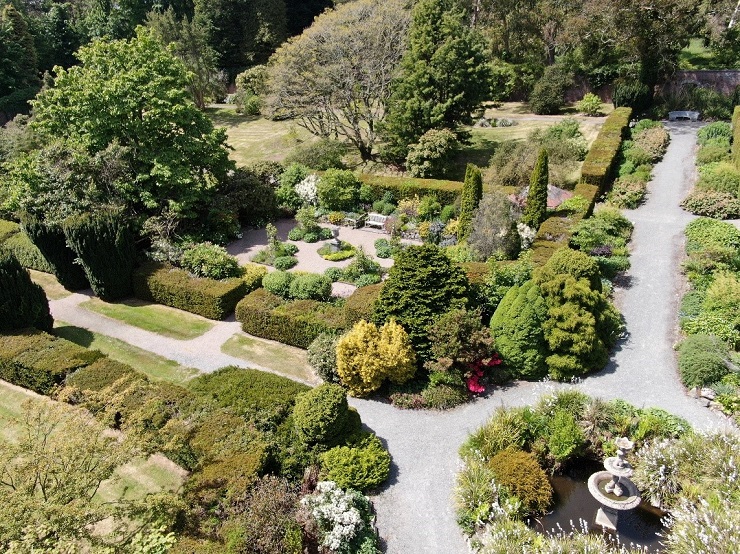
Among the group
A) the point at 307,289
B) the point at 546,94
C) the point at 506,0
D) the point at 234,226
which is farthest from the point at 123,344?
the point at 506,0

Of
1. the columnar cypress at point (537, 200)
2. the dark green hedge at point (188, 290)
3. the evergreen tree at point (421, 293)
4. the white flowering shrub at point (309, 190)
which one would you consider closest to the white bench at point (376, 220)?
the white flowering shrub at point (309, 190)

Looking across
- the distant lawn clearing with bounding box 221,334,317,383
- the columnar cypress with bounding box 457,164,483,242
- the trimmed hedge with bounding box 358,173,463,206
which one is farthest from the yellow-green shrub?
the trimmed hedge with bounding box 358,173,463,206

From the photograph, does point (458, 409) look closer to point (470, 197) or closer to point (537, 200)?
point (470, 197)

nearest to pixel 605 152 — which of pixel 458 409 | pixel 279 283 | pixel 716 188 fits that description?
pixel 716 188

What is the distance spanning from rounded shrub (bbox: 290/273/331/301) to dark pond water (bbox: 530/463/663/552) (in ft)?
32.8

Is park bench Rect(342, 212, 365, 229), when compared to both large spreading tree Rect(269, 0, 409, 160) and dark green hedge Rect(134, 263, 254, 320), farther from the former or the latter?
dark green hedge Rect(134, 263, 254, 320)

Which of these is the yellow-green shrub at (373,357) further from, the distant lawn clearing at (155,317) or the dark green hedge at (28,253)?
the dark green hedge at (28,253)

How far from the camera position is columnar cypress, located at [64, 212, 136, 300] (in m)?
20.2

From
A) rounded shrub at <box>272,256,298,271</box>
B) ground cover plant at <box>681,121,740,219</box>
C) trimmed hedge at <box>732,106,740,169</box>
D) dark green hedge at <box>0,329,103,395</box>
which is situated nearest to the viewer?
dark green hedge at <box>0,329,103,395</box>

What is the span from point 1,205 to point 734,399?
99.9ft

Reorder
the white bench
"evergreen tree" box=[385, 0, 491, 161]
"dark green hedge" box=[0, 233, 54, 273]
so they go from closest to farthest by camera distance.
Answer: "dark green hedge" box=[0, 233, 54, 273] → the white bench → "evergreen tree" box=[385, 0, 491, 161]

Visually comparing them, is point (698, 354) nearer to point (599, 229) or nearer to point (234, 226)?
point (599, 229)

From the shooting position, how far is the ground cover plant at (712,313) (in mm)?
14727

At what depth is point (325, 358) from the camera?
16422 millimetres
